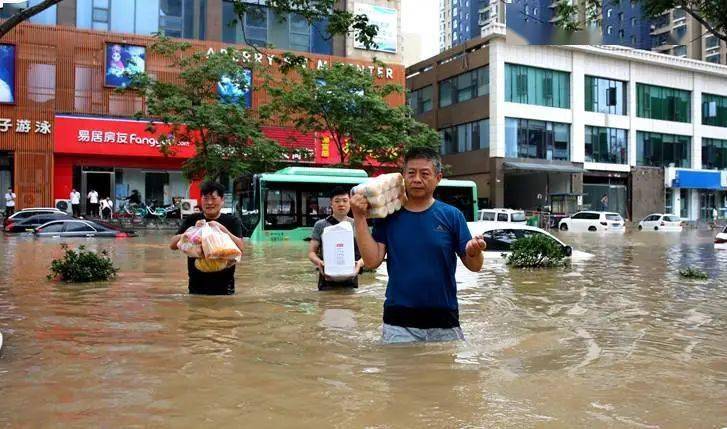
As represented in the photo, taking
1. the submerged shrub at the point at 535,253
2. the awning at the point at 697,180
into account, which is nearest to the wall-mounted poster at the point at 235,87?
the submerged shrub at the point at 535,253

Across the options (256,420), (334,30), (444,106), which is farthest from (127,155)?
(256,420)

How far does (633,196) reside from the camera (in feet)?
156

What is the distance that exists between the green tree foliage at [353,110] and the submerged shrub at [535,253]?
1444cm

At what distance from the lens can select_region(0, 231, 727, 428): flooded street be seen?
371cm

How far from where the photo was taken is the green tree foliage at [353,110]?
27453 millimetres

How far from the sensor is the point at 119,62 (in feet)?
109

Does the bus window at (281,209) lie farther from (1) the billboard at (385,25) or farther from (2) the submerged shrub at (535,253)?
(1) the billboard at (385,25)

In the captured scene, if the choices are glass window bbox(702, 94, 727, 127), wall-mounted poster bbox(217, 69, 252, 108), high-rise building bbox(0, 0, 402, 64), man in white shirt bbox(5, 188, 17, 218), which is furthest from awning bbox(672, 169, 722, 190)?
man in white shirt bbox(5, 188, 17, 218)

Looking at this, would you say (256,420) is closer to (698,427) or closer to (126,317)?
(698,427)

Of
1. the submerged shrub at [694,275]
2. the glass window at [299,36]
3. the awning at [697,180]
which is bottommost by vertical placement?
the submerged shrub at [694,275]

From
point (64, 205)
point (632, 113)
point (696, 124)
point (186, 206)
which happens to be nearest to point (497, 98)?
point (632, 113)

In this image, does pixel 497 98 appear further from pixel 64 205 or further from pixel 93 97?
pixel 64 205

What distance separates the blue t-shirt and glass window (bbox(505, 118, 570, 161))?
4021cm

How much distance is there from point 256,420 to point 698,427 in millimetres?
2418
